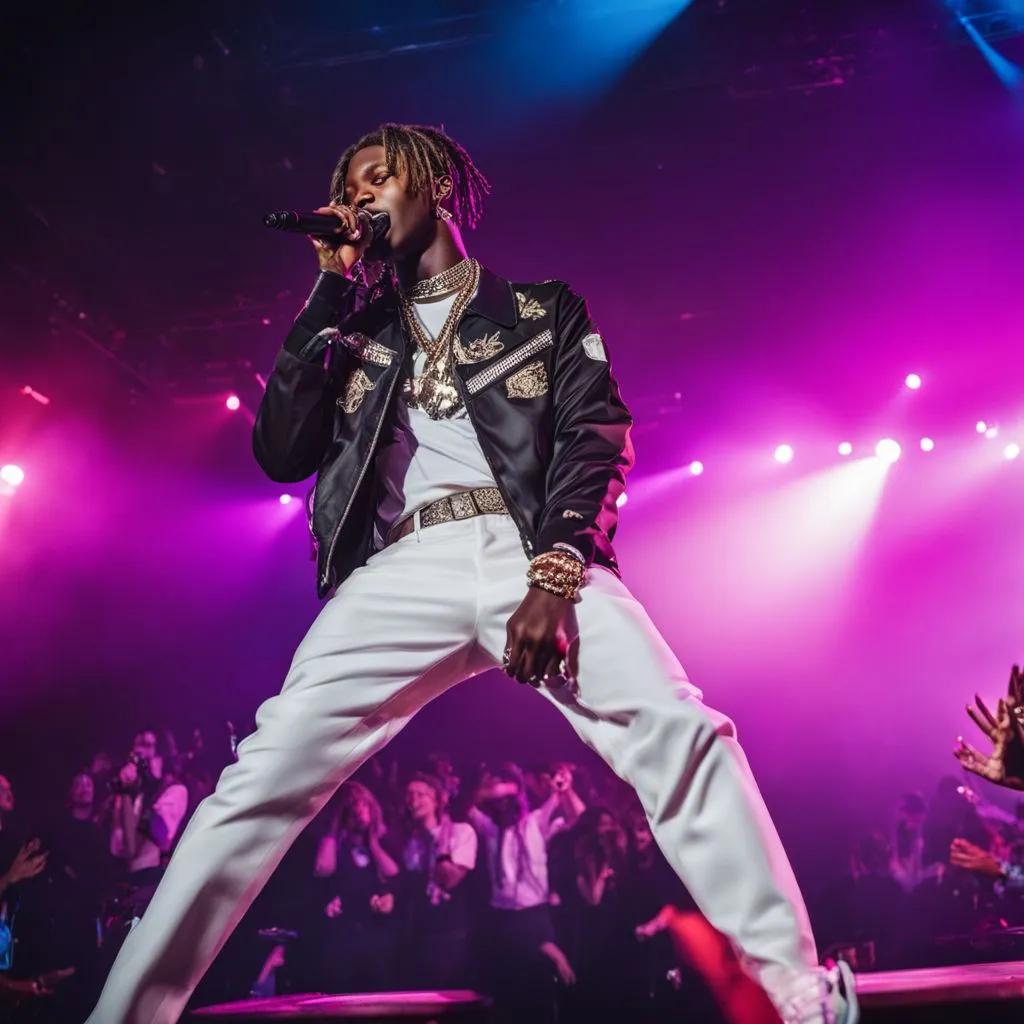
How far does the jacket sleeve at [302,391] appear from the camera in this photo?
2.39m

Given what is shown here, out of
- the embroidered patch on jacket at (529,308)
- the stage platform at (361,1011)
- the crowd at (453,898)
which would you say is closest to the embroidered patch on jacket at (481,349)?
the embroidered patch on jacket at (529,308)

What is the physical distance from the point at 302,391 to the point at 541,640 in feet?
3.24

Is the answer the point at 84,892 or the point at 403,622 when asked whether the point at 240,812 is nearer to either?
the point at 403,622

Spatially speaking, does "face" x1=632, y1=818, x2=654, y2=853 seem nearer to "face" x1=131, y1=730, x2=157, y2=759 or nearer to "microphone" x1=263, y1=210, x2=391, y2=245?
"face" x1=131, y1=730, x2=157, y2=759

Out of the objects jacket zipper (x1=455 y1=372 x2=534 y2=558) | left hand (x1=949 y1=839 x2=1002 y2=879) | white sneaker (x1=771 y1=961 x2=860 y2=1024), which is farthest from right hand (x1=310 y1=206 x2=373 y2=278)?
left hand (x1=949 y1=839 x2=1002 y2=879)

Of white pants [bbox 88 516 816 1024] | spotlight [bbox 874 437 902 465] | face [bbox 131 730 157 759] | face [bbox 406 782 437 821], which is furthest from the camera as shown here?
spotlight [bbox 874 437 902 465]

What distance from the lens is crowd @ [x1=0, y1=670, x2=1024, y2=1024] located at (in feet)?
20.0

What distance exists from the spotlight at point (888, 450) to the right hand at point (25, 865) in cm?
980

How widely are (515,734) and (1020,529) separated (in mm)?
7205

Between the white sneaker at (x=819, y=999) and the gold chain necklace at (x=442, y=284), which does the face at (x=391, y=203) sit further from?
the white sneaker at (x=819, y=999)

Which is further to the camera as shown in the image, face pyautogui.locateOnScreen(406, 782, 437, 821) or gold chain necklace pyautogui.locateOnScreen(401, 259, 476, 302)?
face pyautogui.locateOnScreen(406, 782, 437, 821)

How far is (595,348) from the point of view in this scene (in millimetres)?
2469

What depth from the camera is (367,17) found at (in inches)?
251

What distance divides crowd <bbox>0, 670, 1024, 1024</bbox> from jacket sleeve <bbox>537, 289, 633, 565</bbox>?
4.06m
